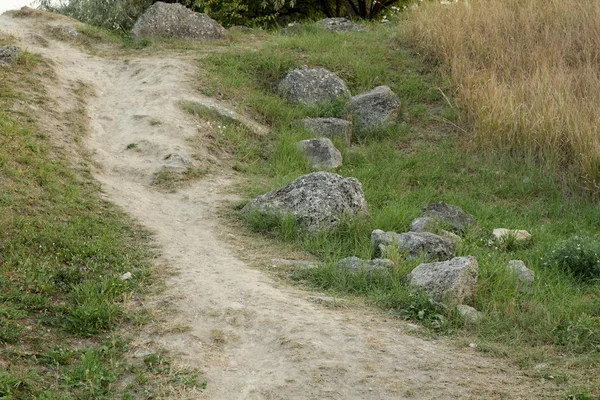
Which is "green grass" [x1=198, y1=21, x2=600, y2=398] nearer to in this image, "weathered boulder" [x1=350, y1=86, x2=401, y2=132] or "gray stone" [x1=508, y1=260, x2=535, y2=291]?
"gray stone" [x1=508, y1=260, x2=535, y2=291]

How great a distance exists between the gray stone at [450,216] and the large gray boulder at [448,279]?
192cm

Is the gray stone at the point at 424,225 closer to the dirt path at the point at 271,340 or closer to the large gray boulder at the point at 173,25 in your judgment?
the dirt path at the point at 271,340

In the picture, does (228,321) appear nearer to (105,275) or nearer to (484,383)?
(105,275)

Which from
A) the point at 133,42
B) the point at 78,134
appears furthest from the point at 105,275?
the point at 133,42

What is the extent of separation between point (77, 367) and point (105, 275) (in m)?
1.42

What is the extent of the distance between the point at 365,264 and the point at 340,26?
10613 millimetres

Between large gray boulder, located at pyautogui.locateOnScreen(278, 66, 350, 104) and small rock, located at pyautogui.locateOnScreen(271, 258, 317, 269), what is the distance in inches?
210

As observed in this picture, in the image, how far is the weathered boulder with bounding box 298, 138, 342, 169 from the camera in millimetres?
10289

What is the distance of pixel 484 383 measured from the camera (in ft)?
16.2

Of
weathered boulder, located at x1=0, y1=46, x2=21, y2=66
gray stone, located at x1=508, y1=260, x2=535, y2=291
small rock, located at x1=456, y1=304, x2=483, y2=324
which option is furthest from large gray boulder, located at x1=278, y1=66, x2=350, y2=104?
small rock, located at x1=456, y1=304, x2=483, y2=324

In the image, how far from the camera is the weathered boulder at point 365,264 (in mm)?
6547

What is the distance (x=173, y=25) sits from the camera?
1481cm

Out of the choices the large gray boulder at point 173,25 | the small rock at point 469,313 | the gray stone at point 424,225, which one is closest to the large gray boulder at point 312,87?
the large gray boulder at point 173,25

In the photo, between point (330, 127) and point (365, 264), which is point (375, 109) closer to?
point (330, 127)
